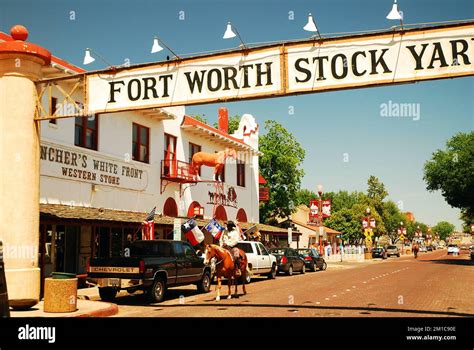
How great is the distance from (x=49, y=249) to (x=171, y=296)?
19.6ft

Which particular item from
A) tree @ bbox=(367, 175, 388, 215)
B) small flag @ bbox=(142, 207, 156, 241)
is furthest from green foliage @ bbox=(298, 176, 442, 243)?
small flag @ bbox=(142, 207, 156, 241)

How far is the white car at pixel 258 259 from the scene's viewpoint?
24062 mm

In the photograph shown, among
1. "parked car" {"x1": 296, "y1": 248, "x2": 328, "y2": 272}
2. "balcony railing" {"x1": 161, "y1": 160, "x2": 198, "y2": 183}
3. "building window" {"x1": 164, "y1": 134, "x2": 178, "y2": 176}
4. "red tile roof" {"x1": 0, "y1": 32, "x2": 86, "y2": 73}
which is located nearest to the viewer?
"red tile roof" {"x1": 0, "y1": 32, "x2": 86, "y2": 73}

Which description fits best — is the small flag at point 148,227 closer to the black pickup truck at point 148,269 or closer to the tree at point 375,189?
the black pickup truck at point 148,269

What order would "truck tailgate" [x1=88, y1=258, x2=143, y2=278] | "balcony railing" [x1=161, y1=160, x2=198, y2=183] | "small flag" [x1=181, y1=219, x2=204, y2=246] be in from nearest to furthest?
1. "truck tailgate" [x1=88, y1=258, x2=143, y2=278]
2. "small flag" [x1=181, y1=219, x2=204, y2=246]
3. "balcony railing" [x1=161, y1=160, x2=198, y2=183]

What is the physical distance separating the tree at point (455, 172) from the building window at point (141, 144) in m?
28.6

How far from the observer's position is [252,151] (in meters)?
39.4

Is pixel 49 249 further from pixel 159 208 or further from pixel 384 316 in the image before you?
pixel 384 316

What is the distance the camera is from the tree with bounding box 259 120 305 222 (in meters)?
52.0

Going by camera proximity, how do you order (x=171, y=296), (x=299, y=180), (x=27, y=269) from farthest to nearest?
1. (x=299, y=180)
2. (x=171, y=296)
3. (x=27, y=269)

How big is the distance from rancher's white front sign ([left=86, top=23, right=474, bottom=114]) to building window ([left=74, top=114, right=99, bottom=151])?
7382mm

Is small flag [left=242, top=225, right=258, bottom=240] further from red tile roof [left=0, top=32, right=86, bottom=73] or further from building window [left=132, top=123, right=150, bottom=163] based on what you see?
red tile roof [left=0, top=32, right=86, bottom=73]

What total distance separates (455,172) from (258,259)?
29068 millimetres

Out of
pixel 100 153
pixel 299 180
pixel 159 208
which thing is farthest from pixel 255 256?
pixel 299 180
